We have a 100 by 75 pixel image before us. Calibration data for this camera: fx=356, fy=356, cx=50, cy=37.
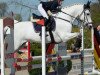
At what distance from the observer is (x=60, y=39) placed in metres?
7.96

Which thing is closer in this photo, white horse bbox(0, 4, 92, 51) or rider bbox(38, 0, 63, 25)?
rider bbox(38, 0, 63, 25)

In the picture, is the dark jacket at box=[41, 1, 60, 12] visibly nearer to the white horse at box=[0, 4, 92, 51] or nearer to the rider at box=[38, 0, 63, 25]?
the rider at box=[38, 0, 63, 25]

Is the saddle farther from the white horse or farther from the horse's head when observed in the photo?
the horse's head

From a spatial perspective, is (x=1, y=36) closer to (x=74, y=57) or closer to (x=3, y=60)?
(x=3, y=60)

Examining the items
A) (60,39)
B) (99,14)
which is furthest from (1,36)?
(99,14)

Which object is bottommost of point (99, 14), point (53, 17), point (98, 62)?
point (98, 62)

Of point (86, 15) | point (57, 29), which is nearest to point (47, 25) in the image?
point (57, 29)

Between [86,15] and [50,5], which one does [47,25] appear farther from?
[86,15]

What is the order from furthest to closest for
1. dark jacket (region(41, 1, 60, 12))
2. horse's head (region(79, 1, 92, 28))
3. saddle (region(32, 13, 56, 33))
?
1. horse's head (region(79, 1, 92, 28))
2. saddle (region(32, 13, 56, 33))
3. dark jacket (region(41, 1, 60, 12))

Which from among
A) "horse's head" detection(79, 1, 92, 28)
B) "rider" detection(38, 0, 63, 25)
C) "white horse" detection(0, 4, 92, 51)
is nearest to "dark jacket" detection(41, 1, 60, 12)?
"rider" detection(38, 0, 63, 25)

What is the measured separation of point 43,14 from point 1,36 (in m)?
2.64

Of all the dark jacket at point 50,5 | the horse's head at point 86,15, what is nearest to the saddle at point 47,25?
the dark jacket at point 50,5

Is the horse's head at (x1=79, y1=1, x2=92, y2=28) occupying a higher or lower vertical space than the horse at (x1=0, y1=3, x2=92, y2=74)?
higher

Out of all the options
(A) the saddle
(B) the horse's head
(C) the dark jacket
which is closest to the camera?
(C) the dark jacket
